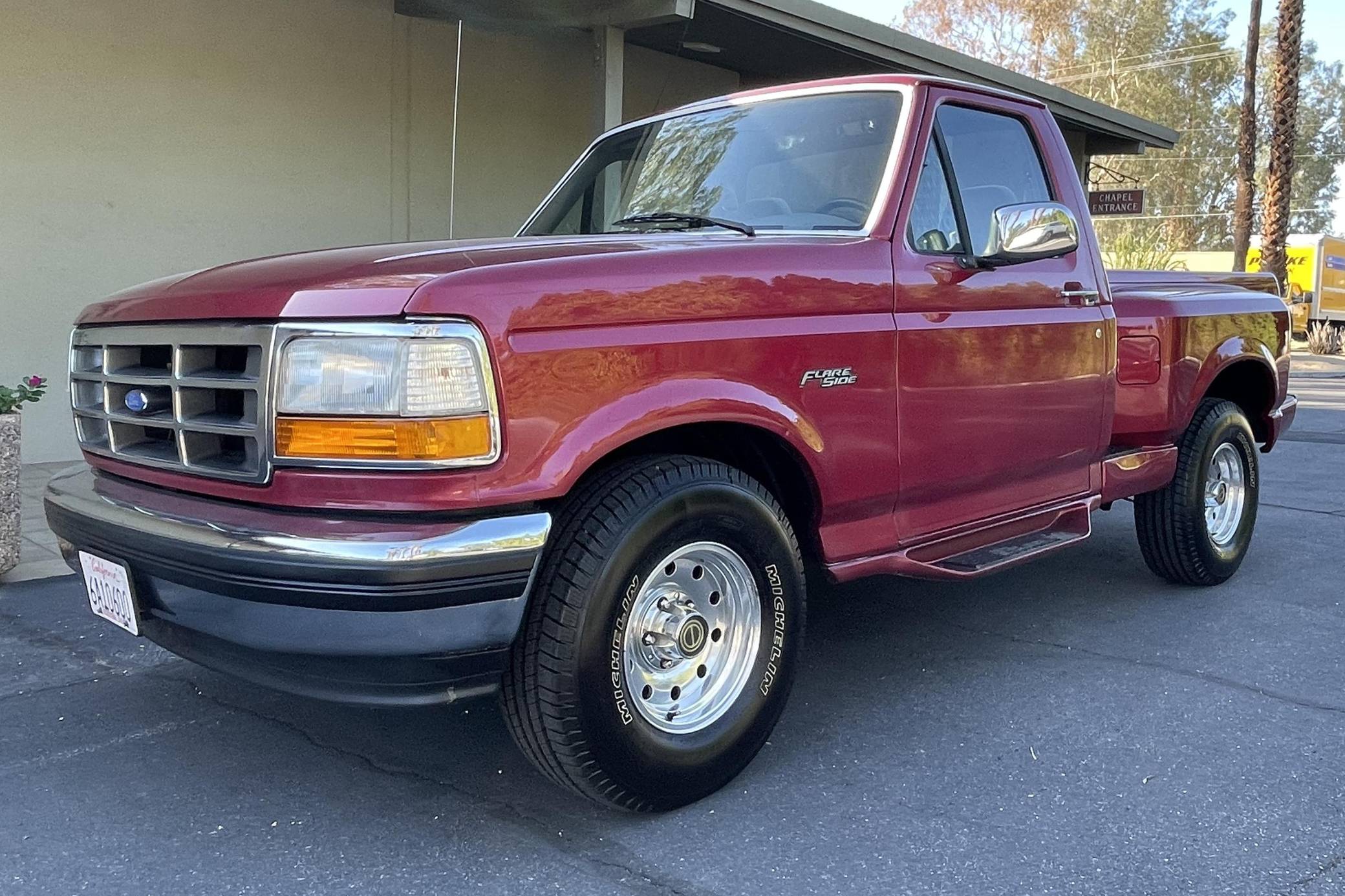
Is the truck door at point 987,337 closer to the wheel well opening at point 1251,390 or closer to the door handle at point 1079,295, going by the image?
the door handle at point 1079,295

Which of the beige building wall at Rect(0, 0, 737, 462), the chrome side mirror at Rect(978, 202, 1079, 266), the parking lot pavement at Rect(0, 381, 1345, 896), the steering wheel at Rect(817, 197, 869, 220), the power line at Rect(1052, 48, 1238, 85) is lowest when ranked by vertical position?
the parking lot pavement at Rect(0, 381, 1345, 896)

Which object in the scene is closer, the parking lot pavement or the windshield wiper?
the parking lot pavement

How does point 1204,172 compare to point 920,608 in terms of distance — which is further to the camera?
point 1204,172

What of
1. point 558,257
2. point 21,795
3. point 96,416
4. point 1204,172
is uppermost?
point 1204,172

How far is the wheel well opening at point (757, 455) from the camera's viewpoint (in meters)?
2.95

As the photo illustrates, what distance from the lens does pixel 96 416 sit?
3.16 m

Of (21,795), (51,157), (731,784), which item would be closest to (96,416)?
(21,795)

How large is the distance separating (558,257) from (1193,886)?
6.62 feet

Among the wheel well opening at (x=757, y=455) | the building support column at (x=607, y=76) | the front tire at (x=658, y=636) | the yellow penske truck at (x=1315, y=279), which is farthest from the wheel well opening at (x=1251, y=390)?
the yellow penske truck at (x=1315, y=279)

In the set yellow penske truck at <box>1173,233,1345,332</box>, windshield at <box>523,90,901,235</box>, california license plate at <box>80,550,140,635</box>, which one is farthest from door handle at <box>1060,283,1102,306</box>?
yellow penske truck at <box>1173,233,1345,332</box>

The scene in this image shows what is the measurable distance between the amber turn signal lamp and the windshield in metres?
1.43

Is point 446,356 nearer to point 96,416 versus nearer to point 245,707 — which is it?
point 96,416

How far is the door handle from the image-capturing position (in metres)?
4.16

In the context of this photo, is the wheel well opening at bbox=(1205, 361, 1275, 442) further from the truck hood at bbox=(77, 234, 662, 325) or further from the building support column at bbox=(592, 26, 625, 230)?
the building support column at bbox=(592, 26, 625, 230)
